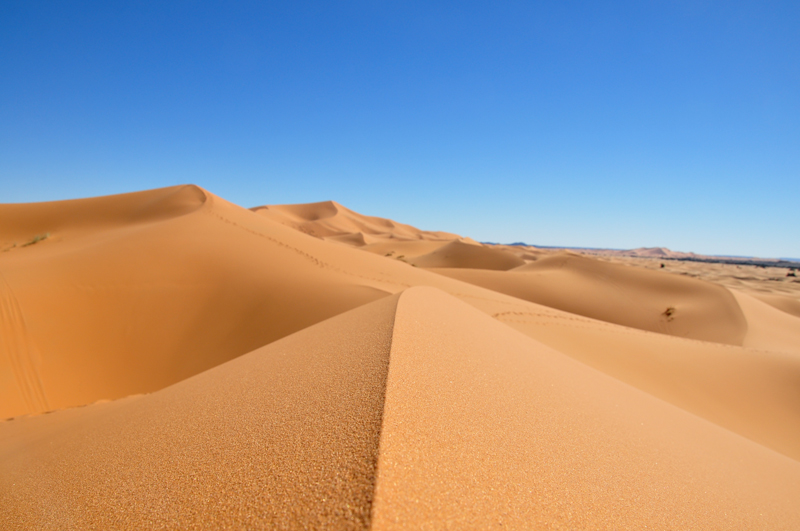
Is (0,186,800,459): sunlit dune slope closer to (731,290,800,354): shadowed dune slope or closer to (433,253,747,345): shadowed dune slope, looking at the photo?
(731,290,800,354): shadowed dune slope

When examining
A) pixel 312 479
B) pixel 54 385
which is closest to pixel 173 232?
pixel 54 385

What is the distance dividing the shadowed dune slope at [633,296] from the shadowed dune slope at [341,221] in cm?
3487

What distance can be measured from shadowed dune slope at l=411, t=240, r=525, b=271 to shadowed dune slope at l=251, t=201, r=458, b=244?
78.4ft

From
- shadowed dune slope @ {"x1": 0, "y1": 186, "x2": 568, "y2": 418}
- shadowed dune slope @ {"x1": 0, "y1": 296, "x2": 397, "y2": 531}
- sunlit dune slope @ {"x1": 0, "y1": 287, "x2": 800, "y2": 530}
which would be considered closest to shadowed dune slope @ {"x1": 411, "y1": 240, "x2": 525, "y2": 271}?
shadowed dune slope @ {"x1": 0, "y1": 186, "x2": 568, "y2": 418}

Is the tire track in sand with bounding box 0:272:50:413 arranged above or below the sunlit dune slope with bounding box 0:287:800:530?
below

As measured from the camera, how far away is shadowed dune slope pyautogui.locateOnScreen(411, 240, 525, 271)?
2366cm

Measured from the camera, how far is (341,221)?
54.1 meters

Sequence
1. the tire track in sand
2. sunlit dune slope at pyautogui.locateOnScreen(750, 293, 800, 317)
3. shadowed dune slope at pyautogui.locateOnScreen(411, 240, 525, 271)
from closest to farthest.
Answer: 1. the tire track in sand
2. sunlit dune slope at pyautogui.locateOnScreen(750, 293, 800, 317)
3. shadowed dune slope at pyautogui.locateOnScreen(411, 240, 525, 271)

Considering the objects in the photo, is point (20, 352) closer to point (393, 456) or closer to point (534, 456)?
point (393, 456)

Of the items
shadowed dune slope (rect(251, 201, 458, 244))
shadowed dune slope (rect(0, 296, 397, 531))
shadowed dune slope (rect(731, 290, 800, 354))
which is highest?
shadowed dune slope (rect(251, 201, 458, 244))

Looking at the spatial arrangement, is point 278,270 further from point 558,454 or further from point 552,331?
point 558,454

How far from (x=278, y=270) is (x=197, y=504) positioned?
6446mm

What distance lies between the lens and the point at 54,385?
14.8ft

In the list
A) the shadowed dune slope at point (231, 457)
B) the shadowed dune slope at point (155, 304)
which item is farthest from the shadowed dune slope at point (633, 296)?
the shadowed dune slope at point (231, 457)
